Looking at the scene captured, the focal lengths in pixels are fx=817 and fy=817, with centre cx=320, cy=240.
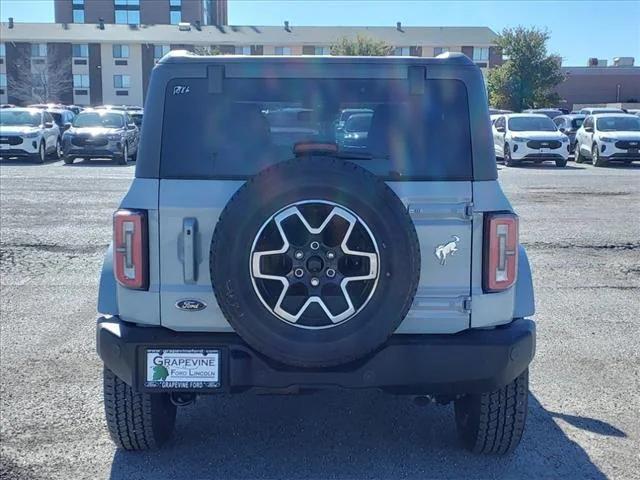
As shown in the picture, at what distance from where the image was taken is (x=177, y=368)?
151 inches

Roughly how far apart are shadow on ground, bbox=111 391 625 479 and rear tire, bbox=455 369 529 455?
4.7 inches

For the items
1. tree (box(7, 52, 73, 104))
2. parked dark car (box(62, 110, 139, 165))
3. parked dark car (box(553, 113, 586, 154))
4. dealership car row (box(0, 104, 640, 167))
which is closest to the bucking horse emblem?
dealership car row (box(0, 104, 640, 167))

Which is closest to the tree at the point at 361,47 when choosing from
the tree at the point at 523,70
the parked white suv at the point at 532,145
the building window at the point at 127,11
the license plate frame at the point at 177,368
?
the tree at the point at 523,70

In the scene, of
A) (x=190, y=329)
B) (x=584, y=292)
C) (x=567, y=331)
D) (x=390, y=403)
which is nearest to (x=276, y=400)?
(x=390, y=403)

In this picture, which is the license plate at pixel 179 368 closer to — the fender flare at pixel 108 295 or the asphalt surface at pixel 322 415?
the fender flare at pixel 108 295

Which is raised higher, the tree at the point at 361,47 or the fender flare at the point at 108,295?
the tree at the point at 361,47

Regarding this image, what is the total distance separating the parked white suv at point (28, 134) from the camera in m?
24.9

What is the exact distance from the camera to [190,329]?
3924 mm

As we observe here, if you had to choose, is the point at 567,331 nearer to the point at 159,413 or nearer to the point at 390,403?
the point at 390,403

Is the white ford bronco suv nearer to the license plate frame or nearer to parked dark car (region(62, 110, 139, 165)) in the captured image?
the license plate frame

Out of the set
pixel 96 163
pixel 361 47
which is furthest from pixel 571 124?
pixel 361 47

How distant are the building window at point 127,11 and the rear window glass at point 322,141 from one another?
309 ft

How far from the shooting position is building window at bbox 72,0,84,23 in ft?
304

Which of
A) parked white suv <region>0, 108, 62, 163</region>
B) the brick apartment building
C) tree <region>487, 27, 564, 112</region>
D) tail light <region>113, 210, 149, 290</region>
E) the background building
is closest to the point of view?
tail light <region>113, 210, 149, 290</region>
